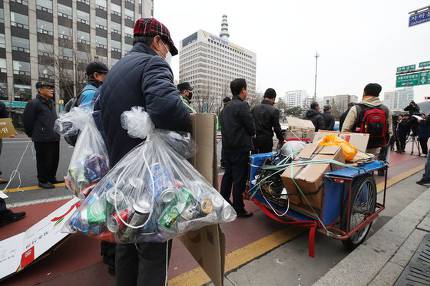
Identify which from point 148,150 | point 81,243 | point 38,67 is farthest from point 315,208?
point 38,67

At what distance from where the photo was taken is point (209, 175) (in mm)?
1481

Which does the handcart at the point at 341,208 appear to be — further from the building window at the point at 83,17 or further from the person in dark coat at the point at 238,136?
the building window at the point at 83,17

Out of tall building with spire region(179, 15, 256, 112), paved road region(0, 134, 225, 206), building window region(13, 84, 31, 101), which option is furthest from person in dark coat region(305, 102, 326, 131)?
tall building with spire region(179, 15, 256, 112)

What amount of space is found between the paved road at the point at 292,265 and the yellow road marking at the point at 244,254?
65 mm

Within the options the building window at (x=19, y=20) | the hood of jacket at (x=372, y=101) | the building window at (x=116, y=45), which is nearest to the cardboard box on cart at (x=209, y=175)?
the hood of jacket at (x=372, y=101)

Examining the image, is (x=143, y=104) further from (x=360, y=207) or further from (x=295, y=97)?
(x=295, y=97)

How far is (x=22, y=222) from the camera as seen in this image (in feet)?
9.54

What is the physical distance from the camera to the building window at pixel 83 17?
3359cm

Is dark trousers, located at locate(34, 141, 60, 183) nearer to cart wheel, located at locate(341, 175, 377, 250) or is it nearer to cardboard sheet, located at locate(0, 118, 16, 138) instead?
cardboard sheet, located at locate(0, 118, 16, 138)

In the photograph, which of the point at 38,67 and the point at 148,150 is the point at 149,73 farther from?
the point at 38,67

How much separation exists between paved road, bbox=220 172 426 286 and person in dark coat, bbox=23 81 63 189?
3.86 metres

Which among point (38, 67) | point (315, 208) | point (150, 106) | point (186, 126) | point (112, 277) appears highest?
point (38, 67)

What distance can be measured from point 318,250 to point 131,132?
2295 mm

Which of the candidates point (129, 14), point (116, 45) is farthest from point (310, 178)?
point (129, 14)
